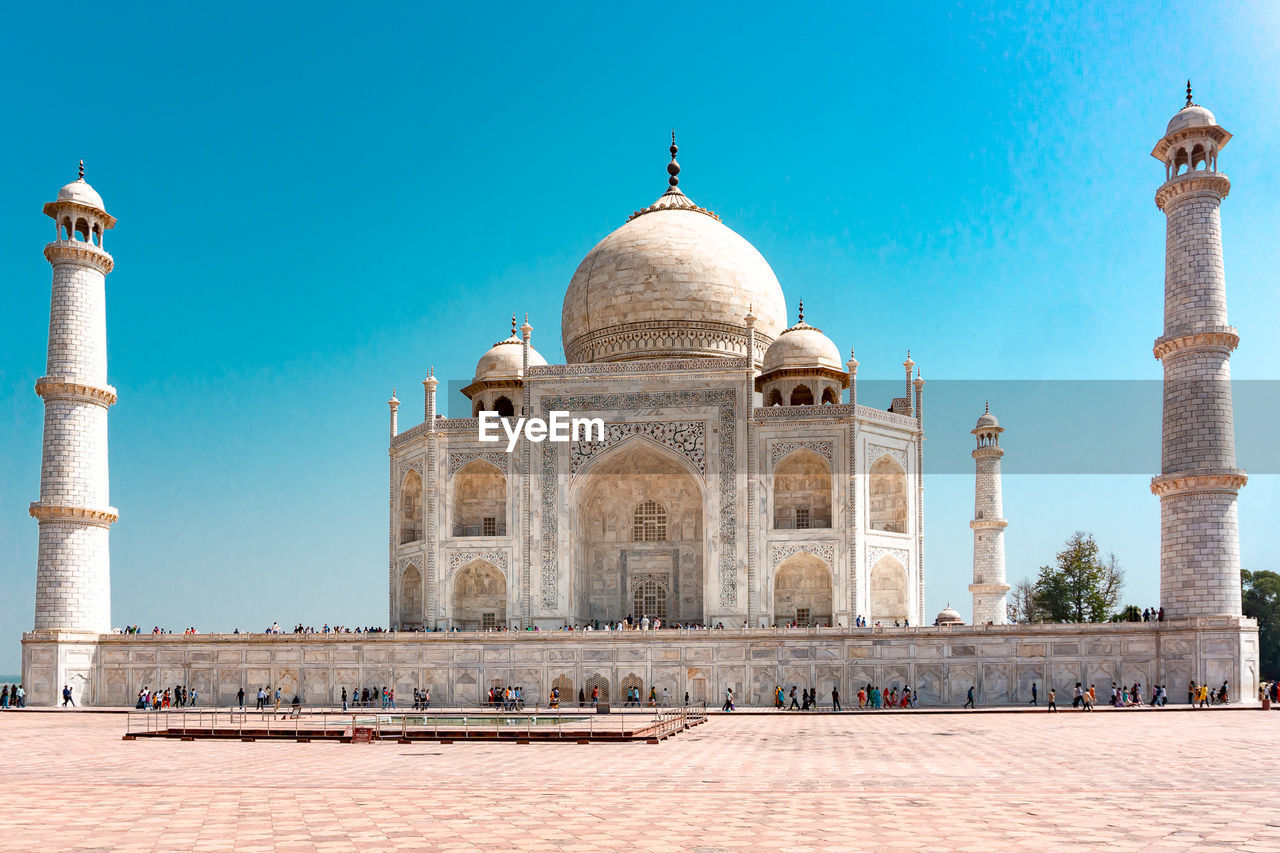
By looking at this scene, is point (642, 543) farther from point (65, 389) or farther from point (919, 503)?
point (65, 389)

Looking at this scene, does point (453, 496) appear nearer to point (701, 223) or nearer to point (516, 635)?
point (516, 635)

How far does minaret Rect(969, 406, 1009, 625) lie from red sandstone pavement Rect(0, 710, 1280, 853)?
46.5 ft

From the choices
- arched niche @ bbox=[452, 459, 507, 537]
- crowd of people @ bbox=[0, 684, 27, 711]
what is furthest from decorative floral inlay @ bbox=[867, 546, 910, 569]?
crowd of people @ bbox=[0, 684, 27, 711]

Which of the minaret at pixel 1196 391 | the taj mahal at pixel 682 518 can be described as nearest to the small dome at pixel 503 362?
the taj mahal at pixel 682 518

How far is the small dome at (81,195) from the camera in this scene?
79.6 feet

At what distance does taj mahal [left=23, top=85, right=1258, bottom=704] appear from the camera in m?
21.1

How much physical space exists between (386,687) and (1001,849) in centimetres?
1748

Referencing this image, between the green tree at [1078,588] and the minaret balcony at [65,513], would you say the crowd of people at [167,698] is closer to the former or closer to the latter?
the minaret balcony at [65,513]

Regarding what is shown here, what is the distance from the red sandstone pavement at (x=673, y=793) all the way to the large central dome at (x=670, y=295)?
50.6ft

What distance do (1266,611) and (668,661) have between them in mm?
21766

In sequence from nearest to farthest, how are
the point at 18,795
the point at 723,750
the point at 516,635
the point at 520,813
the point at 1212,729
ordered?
1. the point at 520,813
2. the point at 18,795
3. the point at 723,750
4. the point at 1212,729
5. the point at 516,635

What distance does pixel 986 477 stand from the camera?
30469 mm

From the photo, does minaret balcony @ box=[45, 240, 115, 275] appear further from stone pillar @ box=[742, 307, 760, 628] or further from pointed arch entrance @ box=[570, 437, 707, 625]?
stone pillar @ box=[742, 307, 760, 628]

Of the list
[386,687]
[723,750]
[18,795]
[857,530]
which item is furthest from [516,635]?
[18,795]
